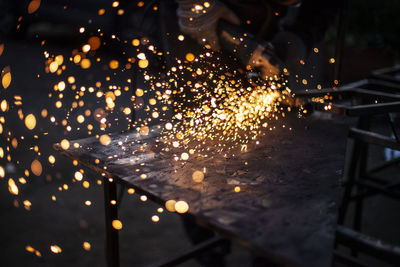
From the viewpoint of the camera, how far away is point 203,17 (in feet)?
5.11

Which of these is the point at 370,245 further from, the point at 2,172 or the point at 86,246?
the point at 2,172

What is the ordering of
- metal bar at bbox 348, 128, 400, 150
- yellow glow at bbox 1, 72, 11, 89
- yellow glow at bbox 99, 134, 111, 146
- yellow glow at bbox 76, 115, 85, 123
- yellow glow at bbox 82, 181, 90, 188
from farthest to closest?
1. yellow glow at bbox 1, 72, 11, 89
2. yellow glow at bbox 76, 115, 85, 123
3. yellow glow at bbox 82, 181, 90, 188
4. metal bar at bbox 348, 128, 400, 150
5. yellow glow at bbox 99, 134, 111, 146

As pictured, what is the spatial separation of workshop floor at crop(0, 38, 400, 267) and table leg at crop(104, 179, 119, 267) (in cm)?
73

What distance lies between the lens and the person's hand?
59.3 inches

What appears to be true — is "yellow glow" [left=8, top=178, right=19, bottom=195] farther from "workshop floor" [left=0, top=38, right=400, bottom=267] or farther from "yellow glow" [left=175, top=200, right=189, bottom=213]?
"yellow glow" [left=175, top=200, right=189, bottom=213]

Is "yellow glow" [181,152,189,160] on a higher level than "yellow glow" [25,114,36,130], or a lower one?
lower

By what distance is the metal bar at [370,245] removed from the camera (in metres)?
0.77

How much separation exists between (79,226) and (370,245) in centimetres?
193

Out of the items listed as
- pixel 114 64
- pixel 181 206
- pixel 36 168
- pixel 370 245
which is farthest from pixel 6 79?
pixel 370 245

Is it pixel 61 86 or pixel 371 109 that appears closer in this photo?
pixel 371 109

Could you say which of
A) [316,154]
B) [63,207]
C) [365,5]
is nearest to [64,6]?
[365,5]

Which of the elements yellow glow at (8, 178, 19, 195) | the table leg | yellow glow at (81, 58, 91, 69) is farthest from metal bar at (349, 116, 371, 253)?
yellow glow at (81, 58, 91, 69)

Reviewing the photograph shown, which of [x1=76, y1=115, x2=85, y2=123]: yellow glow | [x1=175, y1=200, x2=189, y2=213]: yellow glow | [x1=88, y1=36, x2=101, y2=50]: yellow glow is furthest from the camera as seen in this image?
[x1=88, y1=36, x2=101, y2=50]: yellow glow

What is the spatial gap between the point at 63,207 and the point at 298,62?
6.45ft
